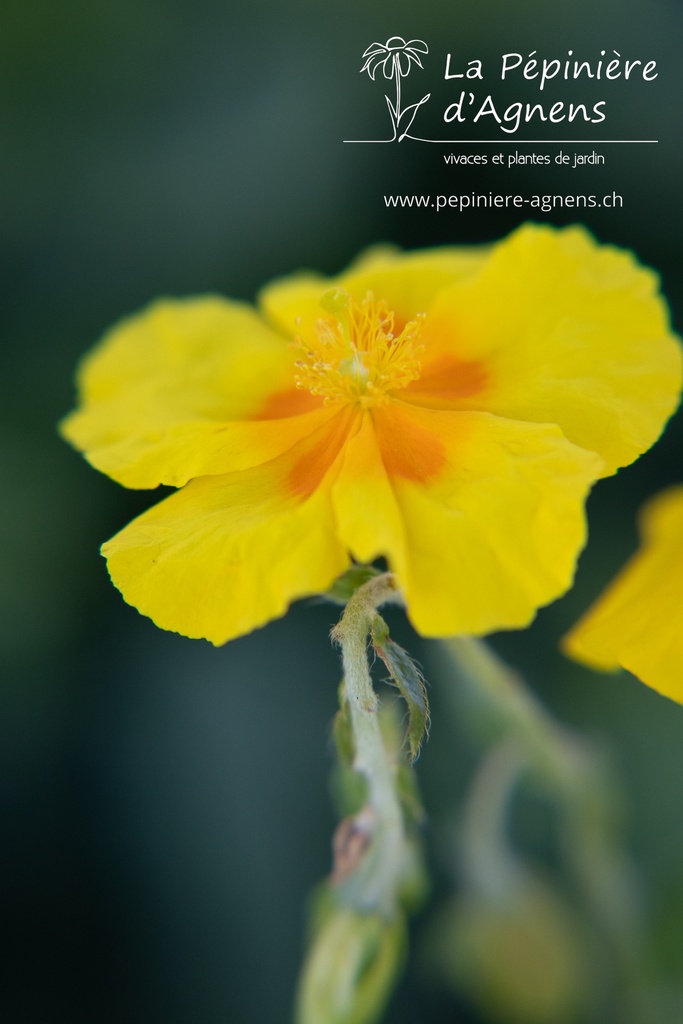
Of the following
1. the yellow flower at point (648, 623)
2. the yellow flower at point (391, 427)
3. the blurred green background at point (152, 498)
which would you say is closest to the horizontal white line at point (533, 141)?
the blurred green background at point (152, 498)

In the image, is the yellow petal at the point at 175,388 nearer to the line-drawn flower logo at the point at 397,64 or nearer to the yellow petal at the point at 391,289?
the yellow petal at the point at 391,289

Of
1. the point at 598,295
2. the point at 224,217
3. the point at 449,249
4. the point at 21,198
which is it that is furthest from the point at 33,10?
the point at 598,295

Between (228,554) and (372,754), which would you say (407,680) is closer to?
(372,754)

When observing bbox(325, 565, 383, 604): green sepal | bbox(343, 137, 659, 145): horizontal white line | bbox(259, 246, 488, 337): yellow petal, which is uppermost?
bbox(343, 137, 659, 145): horizontal white line

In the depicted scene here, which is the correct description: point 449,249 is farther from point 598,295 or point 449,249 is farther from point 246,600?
point 246,600

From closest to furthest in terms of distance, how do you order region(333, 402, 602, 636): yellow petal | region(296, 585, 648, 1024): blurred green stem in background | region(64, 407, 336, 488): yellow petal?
region(333, 402, 602, 636): yellow petal, region(296, 585, 648, 1024): blurred green stem in background, region(64, 407, 336, 488): yellow petal

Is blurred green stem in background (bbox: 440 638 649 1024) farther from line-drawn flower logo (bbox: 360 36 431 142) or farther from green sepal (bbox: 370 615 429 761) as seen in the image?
line-drawn flower logo (bbox: 360 36 431 142)

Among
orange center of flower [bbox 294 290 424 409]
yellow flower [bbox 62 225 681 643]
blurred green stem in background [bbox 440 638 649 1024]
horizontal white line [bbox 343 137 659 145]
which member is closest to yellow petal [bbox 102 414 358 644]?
yellow flower [bbox 62 225 681 643]
